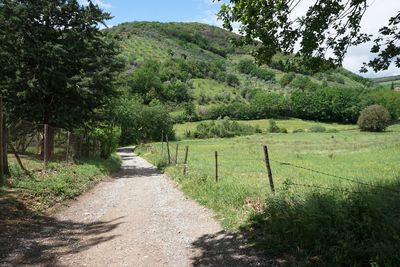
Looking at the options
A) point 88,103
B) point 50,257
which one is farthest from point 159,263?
point 88,103

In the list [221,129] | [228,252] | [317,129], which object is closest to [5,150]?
[228,252]

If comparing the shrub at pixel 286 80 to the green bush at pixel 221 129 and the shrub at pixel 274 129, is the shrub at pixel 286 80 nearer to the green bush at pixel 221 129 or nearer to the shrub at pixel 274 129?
the shrub at pixel 274 129

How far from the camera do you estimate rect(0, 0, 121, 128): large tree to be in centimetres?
2098

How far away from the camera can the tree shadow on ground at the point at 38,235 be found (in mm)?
7234

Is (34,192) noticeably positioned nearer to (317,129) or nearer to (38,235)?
(38,235)

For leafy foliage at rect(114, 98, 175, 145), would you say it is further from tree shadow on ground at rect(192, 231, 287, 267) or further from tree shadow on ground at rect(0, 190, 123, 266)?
tree shadow on ground at rect(192, 231, 287, 267)

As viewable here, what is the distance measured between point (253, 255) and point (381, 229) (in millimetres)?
2152

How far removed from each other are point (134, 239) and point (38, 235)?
2199 millimetres

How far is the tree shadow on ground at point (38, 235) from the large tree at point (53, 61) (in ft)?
37.8

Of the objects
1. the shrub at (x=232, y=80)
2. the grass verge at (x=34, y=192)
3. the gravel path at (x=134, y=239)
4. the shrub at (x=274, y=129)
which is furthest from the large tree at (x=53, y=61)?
the shrub at (x=232, y=80)

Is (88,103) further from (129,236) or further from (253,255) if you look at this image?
(253,255)

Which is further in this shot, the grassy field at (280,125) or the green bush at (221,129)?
the grassy field at (280,125)

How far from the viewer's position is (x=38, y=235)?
8.64m

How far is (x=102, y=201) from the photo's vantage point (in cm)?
1329
